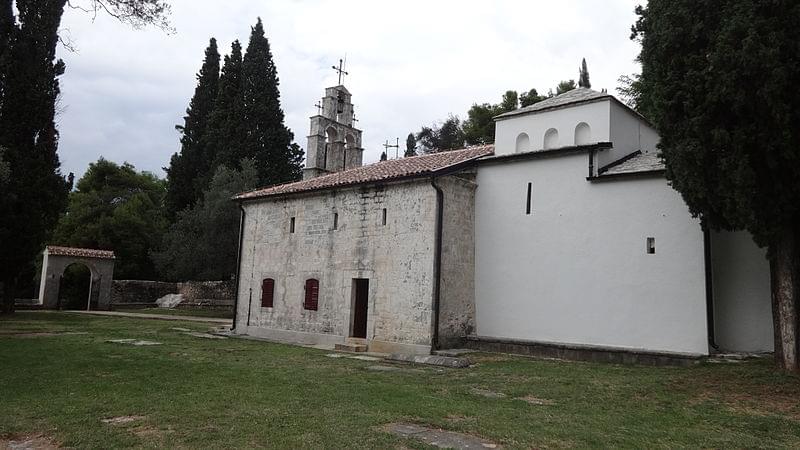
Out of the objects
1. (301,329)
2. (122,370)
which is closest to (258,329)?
(301,329)

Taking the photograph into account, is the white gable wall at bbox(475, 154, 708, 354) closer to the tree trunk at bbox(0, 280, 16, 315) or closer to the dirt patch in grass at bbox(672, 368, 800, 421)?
the dirt patch in grass at bbox(672, 368, 800, 421)

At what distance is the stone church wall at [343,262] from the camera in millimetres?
14398

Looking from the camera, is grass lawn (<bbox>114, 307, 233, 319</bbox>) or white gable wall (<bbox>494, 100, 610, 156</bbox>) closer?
white gable wall (<bbox>494, 100, 610, 156</bbox>)

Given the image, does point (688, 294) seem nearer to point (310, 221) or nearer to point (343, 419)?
point (343, 419)

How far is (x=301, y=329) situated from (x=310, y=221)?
3.46m

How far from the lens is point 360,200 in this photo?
16172 millimetres

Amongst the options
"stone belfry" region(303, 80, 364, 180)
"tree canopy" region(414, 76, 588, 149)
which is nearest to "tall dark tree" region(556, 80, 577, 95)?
"tree canopy" region(414, 76, 588, 149)

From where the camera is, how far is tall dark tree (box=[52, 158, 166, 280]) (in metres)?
37.8

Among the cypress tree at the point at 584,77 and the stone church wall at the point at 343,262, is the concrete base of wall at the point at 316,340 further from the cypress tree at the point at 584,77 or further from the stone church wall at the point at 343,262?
the cypress tree at the point at 584,77

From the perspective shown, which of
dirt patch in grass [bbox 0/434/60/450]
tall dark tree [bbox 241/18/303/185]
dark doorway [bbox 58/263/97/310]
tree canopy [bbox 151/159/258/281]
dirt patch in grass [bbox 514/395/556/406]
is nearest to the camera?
dirt patch in grass [bbox 0/434/60/450]

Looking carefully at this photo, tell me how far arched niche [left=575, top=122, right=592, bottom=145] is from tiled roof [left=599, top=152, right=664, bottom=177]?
94 centimetres

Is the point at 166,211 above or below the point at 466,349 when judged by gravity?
above

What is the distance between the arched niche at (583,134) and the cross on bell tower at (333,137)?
12030mm

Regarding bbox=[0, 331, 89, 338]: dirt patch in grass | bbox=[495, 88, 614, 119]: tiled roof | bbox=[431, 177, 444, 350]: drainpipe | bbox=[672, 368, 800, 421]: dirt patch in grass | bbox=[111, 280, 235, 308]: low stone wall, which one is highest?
bbox=[495, 88, 614, 119]: tiled roof
